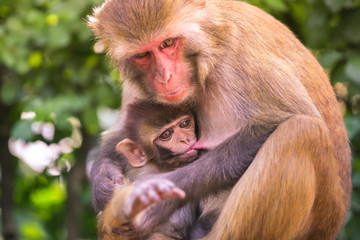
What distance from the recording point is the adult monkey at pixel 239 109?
13.4ft

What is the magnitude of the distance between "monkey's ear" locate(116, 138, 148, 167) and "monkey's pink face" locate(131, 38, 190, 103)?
2.13ft

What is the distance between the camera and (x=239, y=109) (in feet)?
14.6

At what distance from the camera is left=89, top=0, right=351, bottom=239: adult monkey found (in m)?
4.08

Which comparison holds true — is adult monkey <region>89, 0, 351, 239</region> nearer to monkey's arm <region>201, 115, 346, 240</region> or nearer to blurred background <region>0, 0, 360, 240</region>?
monkey's arm <region>201, 115, 346, 240</region>

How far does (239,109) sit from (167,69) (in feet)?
1.93

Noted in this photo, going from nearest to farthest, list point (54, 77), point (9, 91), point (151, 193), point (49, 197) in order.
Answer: point (151, 193) < point (9, 91) < point (54, 77) < point (49, 197)

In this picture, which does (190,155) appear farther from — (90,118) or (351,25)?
(351,25)

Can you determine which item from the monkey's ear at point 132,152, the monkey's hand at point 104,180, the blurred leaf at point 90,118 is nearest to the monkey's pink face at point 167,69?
the monkey's ear at point 132,152

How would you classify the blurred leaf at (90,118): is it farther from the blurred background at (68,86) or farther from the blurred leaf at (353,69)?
the blurred leaf at (353,69)

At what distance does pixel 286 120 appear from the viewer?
4.24 meters

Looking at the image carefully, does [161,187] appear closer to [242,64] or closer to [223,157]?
[223,157]

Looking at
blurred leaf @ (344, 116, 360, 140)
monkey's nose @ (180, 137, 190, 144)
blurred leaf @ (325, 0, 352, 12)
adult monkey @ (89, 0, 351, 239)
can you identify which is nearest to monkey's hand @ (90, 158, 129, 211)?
adult monkey @ (89, 0, 351, 239)

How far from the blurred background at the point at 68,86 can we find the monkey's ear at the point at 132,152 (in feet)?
3.31

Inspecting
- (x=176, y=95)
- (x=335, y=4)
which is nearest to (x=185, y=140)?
(x=176, y=95)
